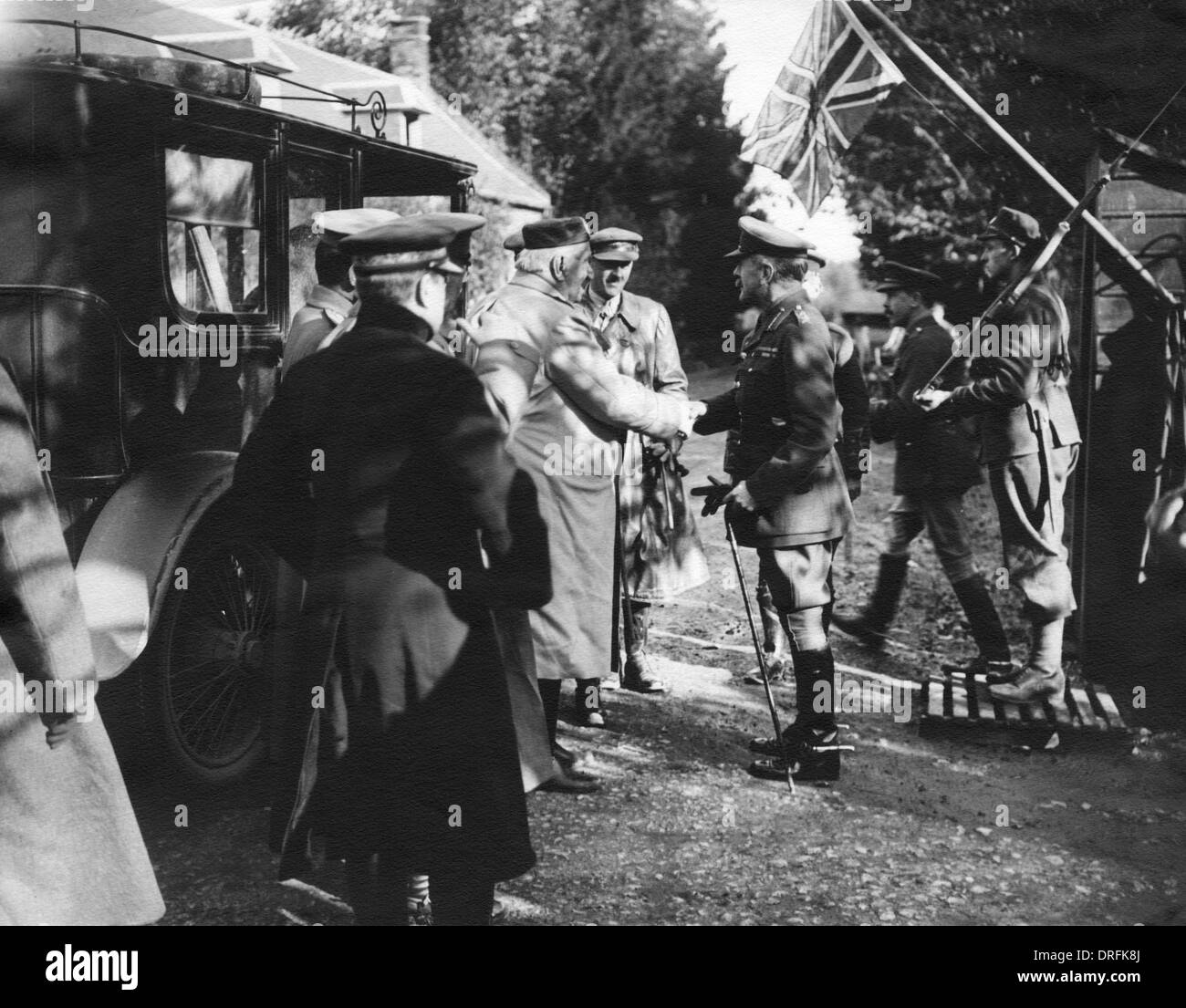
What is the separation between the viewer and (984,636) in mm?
5441

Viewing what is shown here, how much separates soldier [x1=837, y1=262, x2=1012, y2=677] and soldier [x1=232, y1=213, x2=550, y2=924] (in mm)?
3021

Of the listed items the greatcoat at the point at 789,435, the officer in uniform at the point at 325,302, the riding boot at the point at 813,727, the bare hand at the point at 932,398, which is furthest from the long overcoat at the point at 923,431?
the officer in uniform at the point at 325,302

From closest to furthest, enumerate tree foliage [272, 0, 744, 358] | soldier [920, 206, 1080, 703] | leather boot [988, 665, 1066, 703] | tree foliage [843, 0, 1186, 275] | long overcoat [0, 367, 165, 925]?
long overcoat [0, 367, 165, 925], tree foliage [272, 0, 744, 358], tree foliage [843, 0, 1186, 275], soldier [920, 206, 1080, 703], leather boot [988, 665, 1066, 703]

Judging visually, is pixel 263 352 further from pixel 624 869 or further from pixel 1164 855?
pixel 1164 855

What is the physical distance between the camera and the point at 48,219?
3609mm

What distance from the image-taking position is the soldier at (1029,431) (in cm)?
496

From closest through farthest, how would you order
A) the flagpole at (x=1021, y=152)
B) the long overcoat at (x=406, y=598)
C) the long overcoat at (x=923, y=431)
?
the long overcoat at (x=406, y=598), the flagpole at (x=1021, y=152), the long overcoat at (x=923, y=431)

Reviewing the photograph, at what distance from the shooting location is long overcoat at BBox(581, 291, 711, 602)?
554 cm

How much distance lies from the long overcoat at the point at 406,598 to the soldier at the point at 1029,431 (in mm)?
2756

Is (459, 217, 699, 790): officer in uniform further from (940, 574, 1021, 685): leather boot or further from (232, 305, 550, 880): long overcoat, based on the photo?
(940, 574, 1021, 685): leather boot

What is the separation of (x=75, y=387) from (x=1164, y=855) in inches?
139

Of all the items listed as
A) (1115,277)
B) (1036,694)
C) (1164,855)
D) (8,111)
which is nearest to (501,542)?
(8,111)

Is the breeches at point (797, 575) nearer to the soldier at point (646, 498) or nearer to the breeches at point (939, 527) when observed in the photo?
the soldier at point (646, 498)

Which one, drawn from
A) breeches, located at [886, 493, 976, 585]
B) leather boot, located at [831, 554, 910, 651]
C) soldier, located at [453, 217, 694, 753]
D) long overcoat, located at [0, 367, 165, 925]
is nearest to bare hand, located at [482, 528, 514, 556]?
long overcoat, located at [0, 367, 165, 925]
